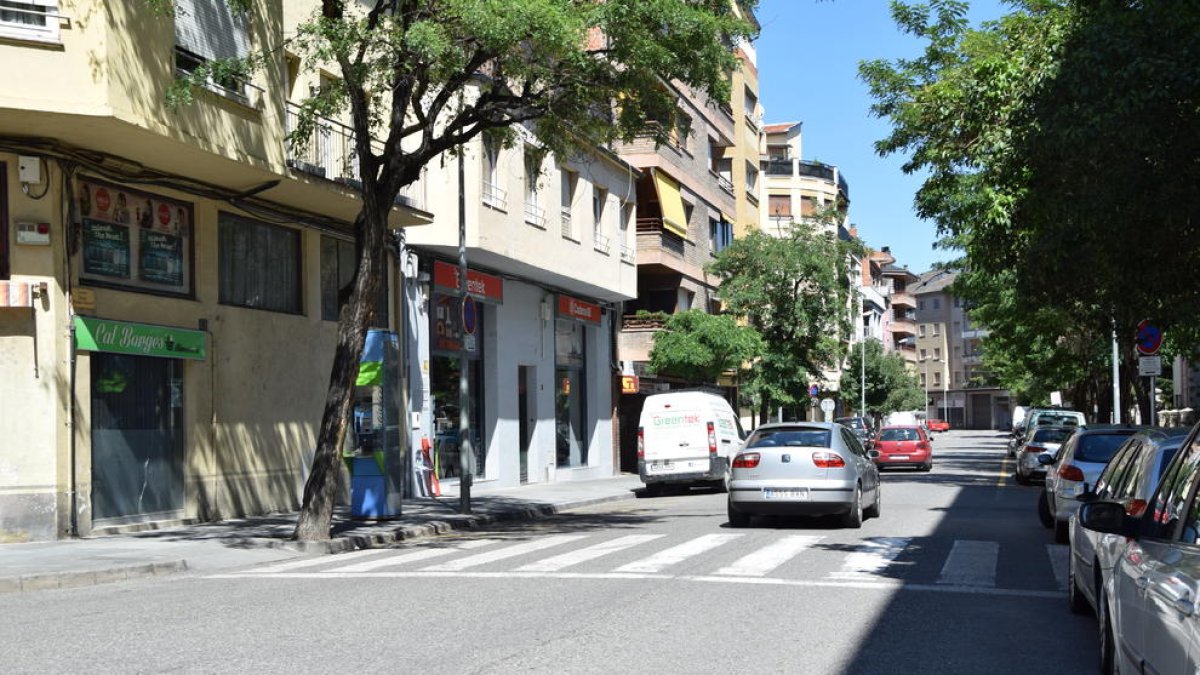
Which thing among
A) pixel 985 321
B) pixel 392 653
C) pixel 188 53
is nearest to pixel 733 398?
pixel 985 321

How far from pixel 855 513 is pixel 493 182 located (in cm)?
1292

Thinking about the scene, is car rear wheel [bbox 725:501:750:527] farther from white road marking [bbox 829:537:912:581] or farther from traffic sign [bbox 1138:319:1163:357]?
traffic sign [bbox 1138:319:1163:357]

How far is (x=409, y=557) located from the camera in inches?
548

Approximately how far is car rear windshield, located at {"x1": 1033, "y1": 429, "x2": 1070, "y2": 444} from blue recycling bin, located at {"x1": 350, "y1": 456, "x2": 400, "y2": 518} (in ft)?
62.9

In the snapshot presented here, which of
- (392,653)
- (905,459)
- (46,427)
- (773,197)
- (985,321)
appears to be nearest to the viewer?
(392,653)

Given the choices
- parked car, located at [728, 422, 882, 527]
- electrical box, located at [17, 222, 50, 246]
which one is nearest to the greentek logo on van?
parked car, located at [728, 422, 882, 527]

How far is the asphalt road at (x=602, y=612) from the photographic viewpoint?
741cm

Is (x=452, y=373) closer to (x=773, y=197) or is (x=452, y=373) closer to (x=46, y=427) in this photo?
(x=46, y=427)

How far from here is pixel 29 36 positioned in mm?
14359

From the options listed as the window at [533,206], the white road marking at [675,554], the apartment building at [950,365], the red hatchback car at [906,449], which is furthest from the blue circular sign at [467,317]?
the apartment building at [950,365]

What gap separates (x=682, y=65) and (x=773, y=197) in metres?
67.6

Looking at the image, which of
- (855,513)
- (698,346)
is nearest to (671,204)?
(698,346)

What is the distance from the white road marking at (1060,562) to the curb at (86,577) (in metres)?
8.85

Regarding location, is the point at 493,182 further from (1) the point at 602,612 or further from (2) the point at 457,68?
(1) the point at 602,612
